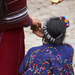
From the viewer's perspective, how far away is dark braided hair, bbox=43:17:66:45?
4.97 ft

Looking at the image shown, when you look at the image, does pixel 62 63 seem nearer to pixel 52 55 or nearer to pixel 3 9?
pixel 52 55

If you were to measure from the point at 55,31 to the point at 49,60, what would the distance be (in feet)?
0.88

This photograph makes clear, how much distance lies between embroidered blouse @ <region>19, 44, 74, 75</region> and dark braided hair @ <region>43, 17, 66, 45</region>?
0.08 m

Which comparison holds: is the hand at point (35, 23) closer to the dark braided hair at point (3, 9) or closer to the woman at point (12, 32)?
the woman at point (12, 32)

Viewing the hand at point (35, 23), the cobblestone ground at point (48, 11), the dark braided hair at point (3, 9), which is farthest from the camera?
the cobblestone ground at point (48, 11)

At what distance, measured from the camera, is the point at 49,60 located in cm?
153

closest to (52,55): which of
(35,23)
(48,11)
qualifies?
(35,23)

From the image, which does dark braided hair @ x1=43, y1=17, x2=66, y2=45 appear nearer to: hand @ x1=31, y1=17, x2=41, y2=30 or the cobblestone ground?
hand @ x1=31, y1=17, x2=41, y2=30

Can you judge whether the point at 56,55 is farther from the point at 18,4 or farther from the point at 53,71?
the point at 18,4

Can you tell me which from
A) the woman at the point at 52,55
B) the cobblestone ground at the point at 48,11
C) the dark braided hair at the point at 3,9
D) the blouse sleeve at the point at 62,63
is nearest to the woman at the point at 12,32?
the dark braided hair at the point at 3,9

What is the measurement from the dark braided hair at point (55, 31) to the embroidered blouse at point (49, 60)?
0.08 metres

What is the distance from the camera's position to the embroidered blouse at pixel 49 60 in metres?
1.53

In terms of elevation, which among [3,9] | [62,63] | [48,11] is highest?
[3,9]

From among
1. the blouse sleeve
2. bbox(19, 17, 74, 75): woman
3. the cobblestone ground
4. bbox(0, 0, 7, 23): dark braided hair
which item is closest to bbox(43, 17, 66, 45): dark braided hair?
bbox(19, 17, 74, 75): woman
